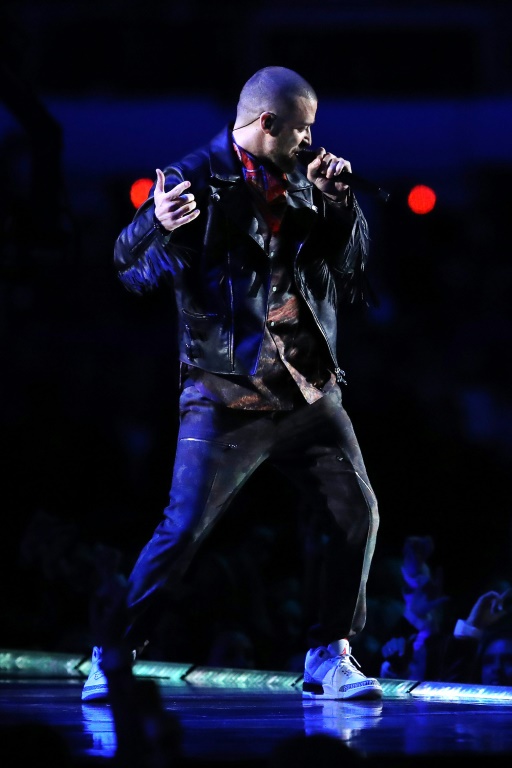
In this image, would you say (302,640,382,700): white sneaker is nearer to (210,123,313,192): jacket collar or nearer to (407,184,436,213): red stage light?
(210,123,313,192): jacket collar

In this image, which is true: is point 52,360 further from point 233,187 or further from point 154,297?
point 233,187

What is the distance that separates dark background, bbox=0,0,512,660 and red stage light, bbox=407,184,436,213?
0.15 feet

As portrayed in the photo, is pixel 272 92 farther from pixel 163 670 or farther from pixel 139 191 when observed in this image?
pixel 139 191

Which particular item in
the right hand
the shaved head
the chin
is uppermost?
the shaved head

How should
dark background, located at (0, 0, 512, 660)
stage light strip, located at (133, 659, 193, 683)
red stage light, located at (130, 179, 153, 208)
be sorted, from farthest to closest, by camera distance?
red stage light, located at (130, 179, 153, 208)
dark background, located at (0, 0, 512, 660)
stage light strip, located at (133, 659, 193, 683)

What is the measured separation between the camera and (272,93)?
280cm

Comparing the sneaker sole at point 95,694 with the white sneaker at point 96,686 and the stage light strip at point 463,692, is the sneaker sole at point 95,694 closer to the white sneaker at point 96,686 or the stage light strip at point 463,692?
the white sneaker at point 96,686

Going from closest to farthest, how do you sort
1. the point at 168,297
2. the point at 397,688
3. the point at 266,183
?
the point at 266,183 < the point at 397,688 < the point at 168,297

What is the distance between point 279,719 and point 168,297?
4017 millimetres

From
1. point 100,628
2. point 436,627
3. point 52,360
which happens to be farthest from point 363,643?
point 52,360

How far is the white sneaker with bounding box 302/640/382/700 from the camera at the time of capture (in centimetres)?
295

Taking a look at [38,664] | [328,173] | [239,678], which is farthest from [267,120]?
[38,664]

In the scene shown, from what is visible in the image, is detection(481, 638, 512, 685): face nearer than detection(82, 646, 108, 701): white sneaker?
No

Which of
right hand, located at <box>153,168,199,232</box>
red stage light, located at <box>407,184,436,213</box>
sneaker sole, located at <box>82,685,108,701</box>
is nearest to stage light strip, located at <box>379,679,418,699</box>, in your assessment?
Answer: sneaker sole, located at <box>82,685,108,701</box>
